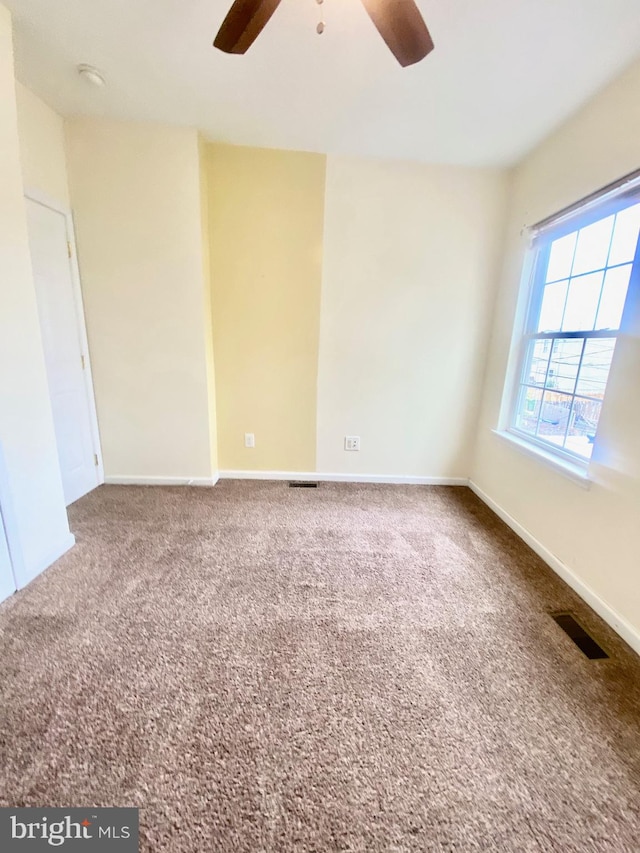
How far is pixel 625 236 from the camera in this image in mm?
1682

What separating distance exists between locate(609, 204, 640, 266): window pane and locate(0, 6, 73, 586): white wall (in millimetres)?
2933

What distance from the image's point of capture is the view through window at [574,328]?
1716 millimetres

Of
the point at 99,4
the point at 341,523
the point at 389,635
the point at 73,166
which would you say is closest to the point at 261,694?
the point at 389,635

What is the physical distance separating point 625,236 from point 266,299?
7.26 feet

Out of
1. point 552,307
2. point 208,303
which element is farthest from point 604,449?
point 208,303

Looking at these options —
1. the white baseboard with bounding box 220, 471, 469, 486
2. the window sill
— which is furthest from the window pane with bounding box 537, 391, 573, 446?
the white baseboard with bounding box 220, 471, 469, 486

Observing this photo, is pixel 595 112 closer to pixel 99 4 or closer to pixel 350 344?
pixel 350 344

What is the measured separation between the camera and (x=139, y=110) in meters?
2.10

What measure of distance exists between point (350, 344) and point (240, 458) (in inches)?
55.4

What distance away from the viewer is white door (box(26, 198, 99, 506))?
215cm

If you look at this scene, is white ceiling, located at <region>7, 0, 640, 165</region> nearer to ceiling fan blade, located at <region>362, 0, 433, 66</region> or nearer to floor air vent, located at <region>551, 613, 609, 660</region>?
ceiling fan blade, located at <region>362, 0, 433, 66</region>

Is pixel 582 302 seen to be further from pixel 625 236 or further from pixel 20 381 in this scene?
pixel 20 381

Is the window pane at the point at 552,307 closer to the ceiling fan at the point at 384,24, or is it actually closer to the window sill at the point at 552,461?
the window sill at the point at 552,461

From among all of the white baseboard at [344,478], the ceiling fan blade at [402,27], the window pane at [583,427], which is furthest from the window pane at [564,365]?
the ceiling fan blade at [402,27]
